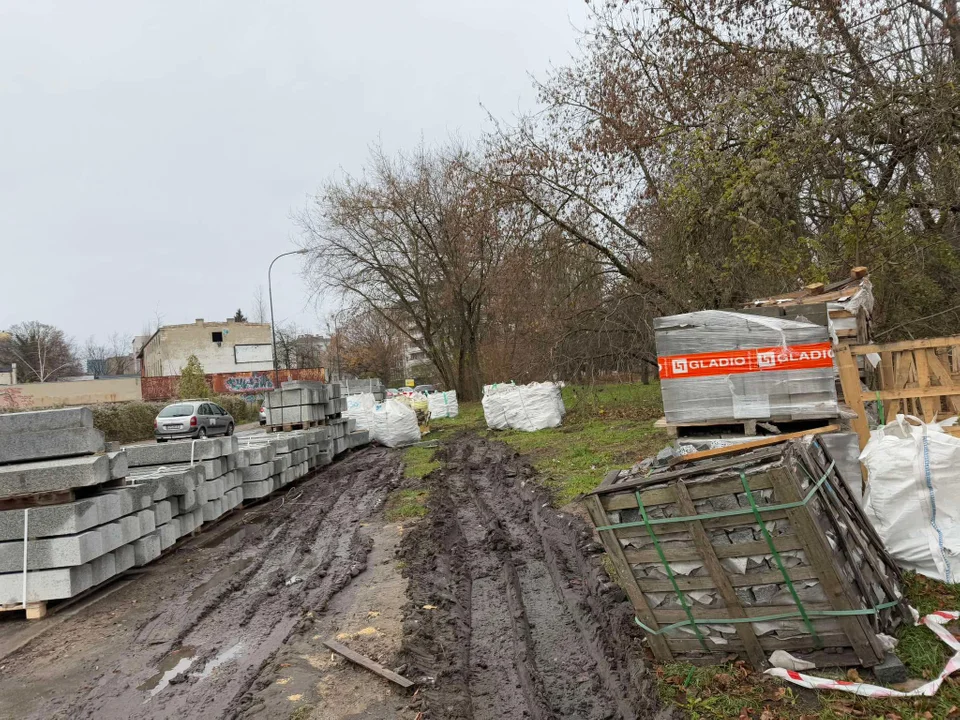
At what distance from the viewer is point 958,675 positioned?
331cm

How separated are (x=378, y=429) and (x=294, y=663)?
15171 mm

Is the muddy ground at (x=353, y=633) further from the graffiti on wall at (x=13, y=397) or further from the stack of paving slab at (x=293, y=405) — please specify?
the graffiti on wall at (x=13, y=397)

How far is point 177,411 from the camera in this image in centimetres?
2358

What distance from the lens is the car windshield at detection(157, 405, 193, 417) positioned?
23453 mm

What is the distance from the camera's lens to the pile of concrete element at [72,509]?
591cm

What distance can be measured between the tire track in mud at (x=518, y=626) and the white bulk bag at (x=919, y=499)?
194 centimetres

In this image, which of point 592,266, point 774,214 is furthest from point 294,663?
point 592,266

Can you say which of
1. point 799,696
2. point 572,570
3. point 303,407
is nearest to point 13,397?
point 303,407

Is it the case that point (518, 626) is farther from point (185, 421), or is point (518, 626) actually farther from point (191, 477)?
point (185, 421)

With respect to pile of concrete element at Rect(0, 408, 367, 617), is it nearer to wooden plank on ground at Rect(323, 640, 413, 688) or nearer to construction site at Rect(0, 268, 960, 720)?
construction site at Rect(0, 268, 960, 720)

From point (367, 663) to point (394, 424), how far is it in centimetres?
1512

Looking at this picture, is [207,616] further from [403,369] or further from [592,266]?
[403,369]

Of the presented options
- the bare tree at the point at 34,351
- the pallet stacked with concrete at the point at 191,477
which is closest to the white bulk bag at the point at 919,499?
the pallet stacked with concrete at the point at 191,477

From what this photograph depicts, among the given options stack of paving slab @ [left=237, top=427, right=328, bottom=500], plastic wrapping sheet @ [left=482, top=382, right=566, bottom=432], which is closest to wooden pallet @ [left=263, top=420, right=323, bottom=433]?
stack of paving slab @ [left=237, top=427, right=328, bottom=500]
